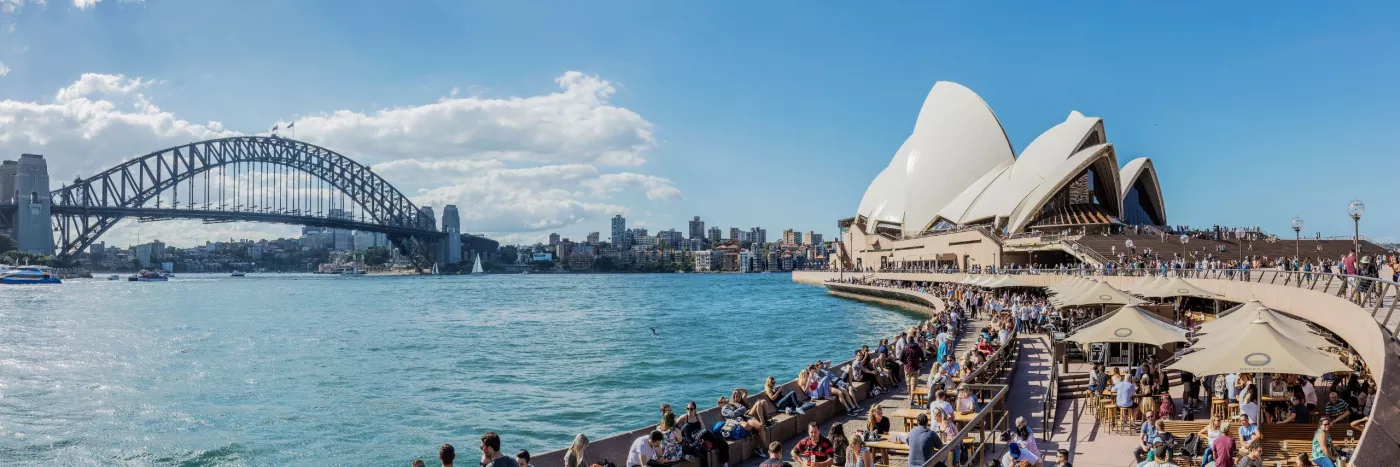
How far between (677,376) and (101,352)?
649 inches

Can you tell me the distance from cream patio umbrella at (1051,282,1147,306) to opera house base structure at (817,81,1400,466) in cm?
204

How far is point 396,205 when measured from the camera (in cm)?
10231

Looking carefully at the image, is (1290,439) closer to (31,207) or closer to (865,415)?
(865,415)

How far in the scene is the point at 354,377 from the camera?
64.4ft

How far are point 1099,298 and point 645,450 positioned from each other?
440 inches

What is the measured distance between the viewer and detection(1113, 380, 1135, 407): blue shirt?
28.8 ft

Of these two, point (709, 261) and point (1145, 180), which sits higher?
point (1145, 180)

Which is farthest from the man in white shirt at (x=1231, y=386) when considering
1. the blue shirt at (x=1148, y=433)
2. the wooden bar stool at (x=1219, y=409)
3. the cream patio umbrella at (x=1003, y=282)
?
the cream patio umbrella at (x=1003, y=282)

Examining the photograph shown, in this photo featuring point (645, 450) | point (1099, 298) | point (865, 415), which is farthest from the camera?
point (1099, 298)

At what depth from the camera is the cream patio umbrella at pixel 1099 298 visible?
1530 centimetres

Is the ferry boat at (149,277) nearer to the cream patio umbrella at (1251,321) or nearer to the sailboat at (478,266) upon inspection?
the sailboat at (478,266)

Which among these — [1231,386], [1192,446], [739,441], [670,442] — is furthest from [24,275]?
[1192,446]

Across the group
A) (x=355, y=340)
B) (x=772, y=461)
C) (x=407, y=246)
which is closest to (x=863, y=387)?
(x=772, y=461)

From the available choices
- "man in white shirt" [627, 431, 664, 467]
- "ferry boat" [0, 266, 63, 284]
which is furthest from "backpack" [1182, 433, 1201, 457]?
"ferry boat" [0, 266, 63, 284]
